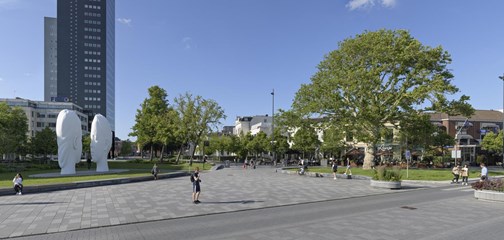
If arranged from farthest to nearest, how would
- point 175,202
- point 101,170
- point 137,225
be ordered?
point 101,170 < point 175,202 < point 137,225

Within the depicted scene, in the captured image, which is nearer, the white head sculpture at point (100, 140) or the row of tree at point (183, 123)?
the white head sculpture at point (100, 140)

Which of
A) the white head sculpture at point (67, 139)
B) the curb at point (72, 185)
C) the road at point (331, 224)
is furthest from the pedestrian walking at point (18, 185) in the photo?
the white head sculpture at point (67, 139)

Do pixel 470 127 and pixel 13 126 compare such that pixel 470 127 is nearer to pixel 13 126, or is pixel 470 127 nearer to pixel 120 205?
pixel 120 205

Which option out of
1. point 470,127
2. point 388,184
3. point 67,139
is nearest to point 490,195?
point 388,184

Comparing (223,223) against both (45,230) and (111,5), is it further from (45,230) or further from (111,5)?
(111,5)

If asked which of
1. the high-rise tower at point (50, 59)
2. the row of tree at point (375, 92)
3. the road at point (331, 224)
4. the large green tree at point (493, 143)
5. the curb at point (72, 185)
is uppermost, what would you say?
the high-rise tower at point (50, 59)

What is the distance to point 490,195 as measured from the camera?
17.2 m

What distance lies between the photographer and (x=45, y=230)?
11.0 meters

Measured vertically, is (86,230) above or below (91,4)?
below

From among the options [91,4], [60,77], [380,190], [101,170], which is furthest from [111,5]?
[380,190]

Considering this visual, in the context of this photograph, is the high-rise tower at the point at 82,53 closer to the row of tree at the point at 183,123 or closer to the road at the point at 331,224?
the row of tree at the point at 183,123

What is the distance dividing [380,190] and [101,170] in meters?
26.7

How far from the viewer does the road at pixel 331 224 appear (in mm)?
10148

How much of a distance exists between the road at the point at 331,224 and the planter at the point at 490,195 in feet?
3.37
